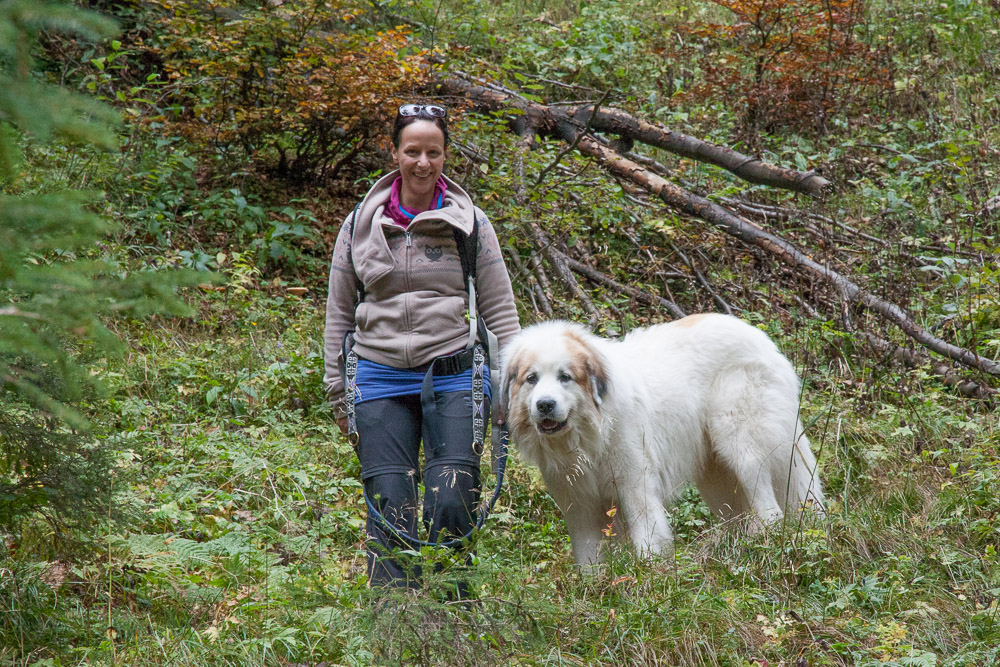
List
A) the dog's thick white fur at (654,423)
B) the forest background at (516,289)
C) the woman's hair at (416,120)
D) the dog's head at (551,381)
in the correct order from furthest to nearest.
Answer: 1. the dog's thick white fur at (654,423)
2. the dog's head at (551,381)
3. the woman's hair at (416,120)
4. the forest background at (516,289)

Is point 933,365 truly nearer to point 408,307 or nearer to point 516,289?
point 516,289

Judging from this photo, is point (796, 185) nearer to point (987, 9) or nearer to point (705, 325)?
point (705, 325)

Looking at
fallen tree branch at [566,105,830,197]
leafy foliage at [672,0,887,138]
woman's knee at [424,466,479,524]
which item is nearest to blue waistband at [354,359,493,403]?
woman's knee at [424,466,479,524]

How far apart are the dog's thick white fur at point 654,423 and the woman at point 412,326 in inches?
15.6

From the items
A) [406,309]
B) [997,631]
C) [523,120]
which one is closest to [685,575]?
[997,631]

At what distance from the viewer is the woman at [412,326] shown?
10.9 ft

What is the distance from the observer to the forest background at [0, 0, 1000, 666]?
281 cm

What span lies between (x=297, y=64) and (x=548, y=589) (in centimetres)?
563

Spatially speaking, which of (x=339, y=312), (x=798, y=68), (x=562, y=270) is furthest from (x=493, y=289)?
(x=798, y=68)

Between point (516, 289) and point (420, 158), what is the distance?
3361 millimetres

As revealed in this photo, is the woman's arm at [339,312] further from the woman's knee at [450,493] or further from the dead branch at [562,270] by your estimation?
the dead branch at [562,270]

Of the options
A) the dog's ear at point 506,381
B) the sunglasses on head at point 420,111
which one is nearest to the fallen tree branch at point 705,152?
the sunglasses on head at point 420,111

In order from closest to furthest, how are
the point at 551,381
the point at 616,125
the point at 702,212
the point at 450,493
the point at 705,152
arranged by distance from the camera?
the point at 450,493
the point at 551,381
the point at 705,152
the point at 702,212
the point at 616,125

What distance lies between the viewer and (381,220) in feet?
11.6
